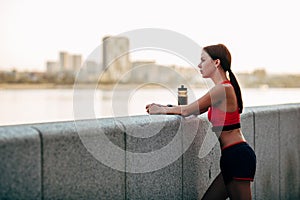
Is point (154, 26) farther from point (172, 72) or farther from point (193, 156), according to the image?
point (193, 156)

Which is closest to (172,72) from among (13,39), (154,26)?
(154,26)

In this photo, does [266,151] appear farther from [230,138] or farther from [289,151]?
[230,138]

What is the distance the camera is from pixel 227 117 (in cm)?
504

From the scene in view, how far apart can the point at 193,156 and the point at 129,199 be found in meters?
1.01

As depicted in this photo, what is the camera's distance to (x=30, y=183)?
3.89 meters

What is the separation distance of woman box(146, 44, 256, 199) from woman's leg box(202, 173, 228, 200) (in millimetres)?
81

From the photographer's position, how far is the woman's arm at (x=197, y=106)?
5.00 m

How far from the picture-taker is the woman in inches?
196

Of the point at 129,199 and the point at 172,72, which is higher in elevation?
the point at 172,72

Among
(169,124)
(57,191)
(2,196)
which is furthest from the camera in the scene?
(169,124)

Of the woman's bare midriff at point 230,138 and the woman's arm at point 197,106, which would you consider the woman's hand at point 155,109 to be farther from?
the woman's bare midriff at point 230,138

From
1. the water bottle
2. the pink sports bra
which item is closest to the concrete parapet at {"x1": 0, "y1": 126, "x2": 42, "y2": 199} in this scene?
the pink sports bra

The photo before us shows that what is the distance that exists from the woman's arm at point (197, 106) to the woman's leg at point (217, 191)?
0.70m

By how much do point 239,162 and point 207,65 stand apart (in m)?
0.95
